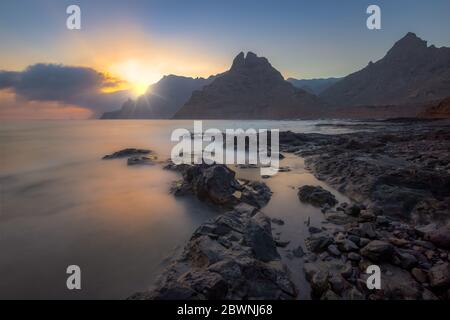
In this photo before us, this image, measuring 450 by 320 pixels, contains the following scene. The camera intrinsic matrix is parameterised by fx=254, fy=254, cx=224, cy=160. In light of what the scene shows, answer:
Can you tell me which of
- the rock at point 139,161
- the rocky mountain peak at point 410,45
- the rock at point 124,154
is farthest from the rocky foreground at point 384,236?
the rocky mountain peak at point 410,45

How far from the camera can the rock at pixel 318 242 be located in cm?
596

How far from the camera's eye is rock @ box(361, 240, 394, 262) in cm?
512

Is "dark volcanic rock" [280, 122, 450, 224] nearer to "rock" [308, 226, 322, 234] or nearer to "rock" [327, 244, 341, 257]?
"rock" [308, 226, 322, 234]

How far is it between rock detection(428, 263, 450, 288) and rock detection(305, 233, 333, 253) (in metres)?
1.91

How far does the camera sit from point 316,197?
9.38 meters

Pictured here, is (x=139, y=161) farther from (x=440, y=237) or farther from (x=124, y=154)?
(x=440, y=237)

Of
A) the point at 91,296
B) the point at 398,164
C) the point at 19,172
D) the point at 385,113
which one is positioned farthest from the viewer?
the point at 385,113

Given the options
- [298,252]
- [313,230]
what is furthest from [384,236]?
[298,252]

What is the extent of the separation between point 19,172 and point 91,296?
17881 millimetres

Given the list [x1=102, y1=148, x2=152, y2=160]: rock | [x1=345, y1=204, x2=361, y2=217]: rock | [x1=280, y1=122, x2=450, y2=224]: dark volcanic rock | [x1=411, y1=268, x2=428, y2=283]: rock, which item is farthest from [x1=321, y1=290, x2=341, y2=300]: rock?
[x1=102, y1=148, x2=152, y2=160]: rock

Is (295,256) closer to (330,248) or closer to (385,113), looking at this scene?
(330,248)

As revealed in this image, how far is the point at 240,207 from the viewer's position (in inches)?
332
